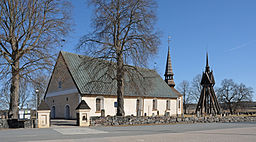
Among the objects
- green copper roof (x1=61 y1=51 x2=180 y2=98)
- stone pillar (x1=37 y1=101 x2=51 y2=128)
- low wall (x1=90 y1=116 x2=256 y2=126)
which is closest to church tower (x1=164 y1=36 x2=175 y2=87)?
green copper roof (x1=61 y1=51 x2=180 y2=98)

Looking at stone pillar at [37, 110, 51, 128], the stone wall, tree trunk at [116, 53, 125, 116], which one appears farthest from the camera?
tree trunk at [116, 53, 125, 116]

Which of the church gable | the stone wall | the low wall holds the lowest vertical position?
the low wall

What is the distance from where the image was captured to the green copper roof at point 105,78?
21.9 metres

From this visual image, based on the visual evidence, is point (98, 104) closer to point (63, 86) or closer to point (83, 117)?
point (63, 86)

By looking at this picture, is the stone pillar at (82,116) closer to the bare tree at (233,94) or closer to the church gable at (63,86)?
the church gable at (63,86)

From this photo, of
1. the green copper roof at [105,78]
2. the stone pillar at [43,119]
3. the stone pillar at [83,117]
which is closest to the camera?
the stone pillar at [43,119]

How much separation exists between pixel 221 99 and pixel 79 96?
158ft

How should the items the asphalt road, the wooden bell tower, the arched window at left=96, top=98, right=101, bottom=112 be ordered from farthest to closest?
the wooden bell tower < the arched window at left=96, top=98, right=101, bottom=112 < the asphalt road

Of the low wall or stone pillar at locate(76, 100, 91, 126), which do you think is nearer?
stone pillar at locate(76, 100, 91, 126)

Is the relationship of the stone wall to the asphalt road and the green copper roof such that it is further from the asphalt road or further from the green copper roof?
the green copper roof

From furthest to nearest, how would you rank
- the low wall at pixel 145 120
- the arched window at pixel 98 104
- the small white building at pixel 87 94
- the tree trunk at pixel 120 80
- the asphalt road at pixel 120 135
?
the arched window at pixel 98 104 → the small white building at pixel 87 94 → the tree trunk at pixel 120 80 → the low wall at pixel 145 120 → the asphalt road at pixel 120 135

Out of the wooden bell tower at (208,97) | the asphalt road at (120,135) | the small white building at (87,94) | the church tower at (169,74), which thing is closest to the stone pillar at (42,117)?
the asphalt road at (120,135)

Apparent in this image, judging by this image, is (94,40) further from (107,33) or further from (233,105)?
(233,105)

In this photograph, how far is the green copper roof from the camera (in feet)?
71.8
